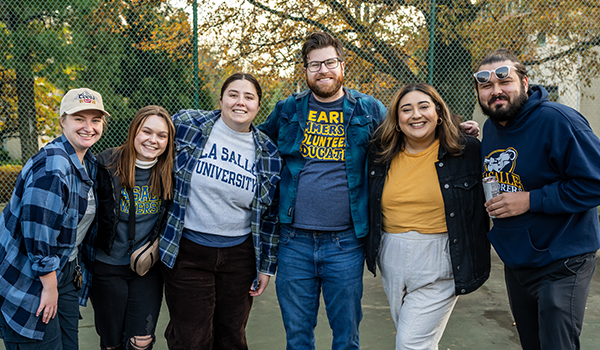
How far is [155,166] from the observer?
2.69m

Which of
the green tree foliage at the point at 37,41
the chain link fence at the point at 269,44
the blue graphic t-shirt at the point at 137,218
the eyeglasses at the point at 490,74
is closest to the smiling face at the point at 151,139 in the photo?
the blue graphic t-shirt at the point at 137,218

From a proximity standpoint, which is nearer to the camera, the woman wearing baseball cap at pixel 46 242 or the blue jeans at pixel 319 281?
the woman wearing baseball cap at pixel 46 242

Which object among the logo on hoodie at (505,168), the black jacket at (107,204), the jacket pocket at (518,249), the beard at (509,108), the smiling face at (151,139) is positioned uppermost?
the beard at (509,108)

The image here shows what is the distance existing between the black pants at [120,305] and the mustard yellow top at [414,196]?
154 cm

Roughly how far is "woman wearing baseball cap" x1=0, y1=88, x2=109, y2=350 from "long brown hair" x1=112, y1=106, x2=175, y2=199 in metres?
0.24

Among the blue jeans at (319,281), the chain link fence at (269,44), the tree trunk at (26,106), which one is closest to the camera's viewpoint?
the blue jeans at (319,281)

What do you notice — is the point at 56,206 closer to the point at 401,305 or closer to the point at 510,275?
the point at 401,305

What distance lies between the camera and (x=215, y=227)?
105 inches

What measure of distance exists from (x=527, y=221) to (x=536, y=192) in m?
0.17

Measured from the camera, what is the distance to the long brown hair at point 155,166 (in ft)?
8.42

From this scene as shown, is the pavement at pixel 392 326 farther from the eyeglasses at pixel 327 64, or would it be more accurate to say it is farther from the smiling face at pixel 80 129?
the eyeglasses at pixel 327 64

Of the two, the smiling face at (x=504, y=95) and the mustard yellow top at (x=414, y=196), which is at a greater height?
the smiling face at (x=504, y=95)

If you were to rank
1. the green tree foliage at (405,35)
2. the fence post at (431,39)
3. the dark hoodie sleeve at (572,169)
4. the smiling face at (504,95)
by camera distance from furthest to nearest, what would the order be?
the green tree foliage at (405,35), the fence post at (431,39), the smiling face at (504,95), the dark hoodie sleeve at (572,169)

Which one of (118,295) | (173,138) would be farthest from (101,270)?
(173,138)
